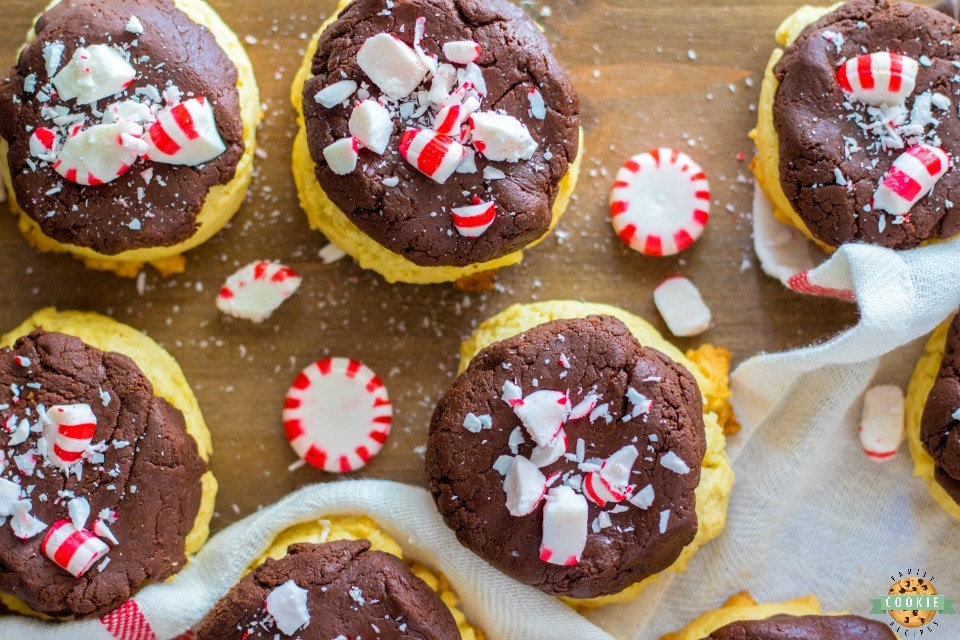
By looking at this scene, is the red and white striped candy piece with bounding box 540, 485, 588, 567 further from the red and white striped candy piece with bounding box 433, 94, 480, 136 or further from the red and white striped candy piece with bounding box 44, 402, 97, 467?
the red and white striped candy piece with bounding box 44, 402, 97, 467

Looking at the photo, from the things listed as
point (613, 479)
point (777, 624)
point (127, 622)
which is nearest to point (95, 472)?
point (127, 622)

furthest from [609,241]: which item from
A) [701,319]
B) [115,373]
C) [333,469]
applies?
[115,373]

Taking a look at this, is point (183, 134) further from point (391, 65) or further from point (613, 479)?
point (613, 479)

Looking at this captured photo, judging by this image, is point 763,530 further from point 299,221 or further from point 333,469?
point 299,221

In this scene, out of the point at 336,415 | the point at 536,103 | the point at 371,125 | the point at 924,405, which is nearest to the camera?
the point at 371,125

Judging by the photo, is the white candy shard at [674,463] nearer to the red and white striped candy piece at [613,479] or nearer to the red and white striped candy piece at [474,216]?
the red and white striped candy piece at [613,479]

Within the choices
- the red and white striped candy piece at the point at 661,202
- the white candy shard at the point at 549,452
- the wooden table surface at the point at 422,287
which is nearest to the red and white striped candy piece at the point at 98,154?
the wooden table surface at the point at 422,287
